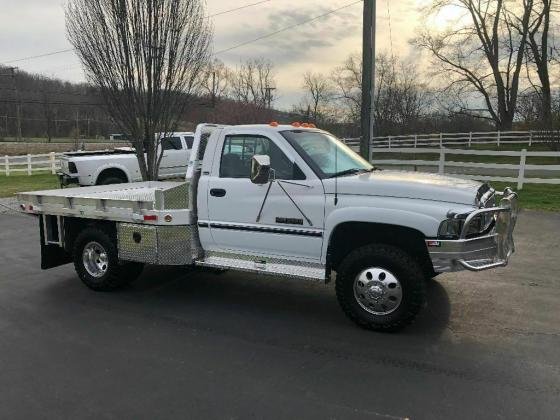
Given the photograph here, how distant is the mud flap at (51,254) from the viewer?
22.5ft

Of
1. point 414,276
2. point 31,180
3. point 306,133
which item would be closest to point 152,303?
point 306,133

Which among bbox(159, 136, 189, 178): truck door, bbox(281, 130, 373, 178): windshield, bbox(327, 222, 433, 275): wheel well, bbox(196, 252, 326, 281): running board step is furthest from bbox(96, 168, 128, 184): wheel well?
bbox(327, 222, 433, 275): wheel well

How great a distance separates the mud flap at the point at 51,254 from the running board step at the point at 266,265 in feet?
8.14

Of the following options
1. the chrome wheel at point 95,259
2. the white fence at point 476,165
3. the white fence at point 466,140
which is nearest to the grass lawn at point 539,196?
the white fence at point 476,165

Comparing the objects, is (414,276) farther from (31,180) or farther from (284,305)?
(31,180)

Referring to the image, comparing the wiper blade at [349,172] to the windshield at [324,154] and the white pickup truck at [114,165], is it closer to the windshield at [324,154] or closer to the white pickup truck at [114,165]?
the windshield at [324,154]

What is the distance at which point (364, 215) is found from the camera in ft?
15.7

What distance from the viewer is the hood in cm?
469

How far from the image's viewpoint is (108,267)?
6.28 m

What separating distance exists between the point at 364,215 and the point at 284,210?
88cm

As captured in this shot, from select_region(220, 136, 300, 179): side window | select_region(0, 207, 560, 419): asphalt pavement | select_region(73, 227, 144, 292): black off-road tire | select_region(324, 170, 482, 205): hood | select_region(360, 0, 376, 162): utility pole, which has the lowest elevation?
select_region(0, 207, 560, 419): asphalt pavement

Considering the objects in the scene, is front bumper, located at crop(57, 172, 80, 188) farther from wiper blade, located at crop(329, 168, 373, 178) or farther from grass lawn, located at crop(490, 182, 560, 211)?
grass lawn, located at crop(490, 182, 560, 211)

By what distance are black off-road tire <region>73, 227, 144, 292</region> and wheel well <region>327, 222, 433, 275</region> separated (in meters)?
2.66

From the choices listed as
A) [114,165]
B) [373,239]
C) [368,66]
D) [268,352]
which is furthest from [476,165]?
[268,352]
